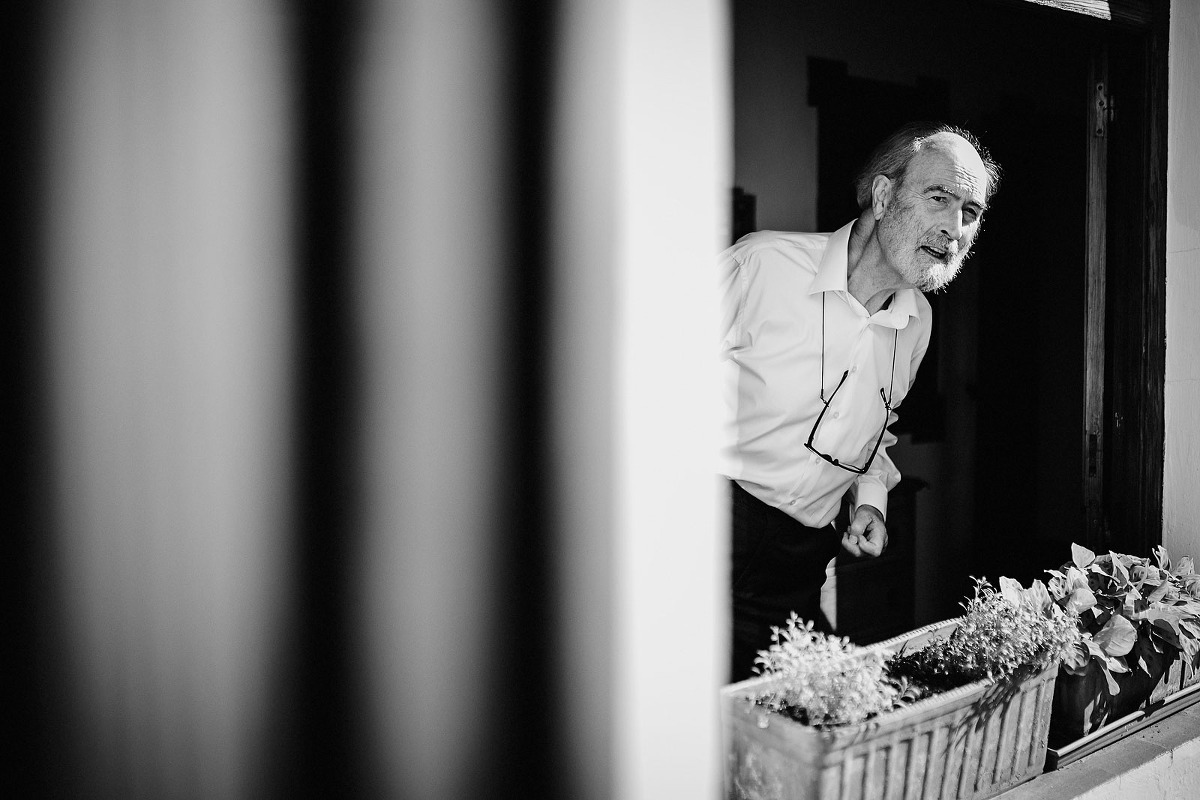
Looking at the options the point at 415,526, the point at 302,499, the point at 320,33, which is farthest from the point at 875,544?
the point at 320,33

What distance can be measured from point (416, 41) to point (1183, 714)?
7.32 feet

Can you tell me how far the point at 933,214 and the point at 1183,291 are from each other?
85 cm

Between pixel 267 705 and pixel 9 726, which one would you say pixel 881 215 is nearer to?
pixel 267 705

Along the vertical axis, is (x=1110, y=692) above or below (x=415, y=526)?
below

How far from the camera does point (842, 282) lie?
82.0 inches

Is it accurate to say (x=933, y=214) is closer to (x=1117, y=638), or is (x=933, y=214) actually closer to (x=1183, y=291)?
(x=1183, y=291)

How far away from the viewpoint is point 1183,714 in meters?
2.02

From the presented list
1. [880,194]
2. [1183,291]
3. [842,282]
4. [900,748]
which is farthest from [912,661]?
[1183,291]

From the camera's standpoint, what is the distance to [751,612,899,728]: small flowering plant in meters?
1.30

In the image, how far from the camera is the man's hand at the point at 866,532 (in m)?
2.11

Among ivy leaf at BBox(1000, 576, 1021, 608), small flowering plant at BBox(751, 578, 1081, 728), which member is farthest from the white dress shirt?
small flowering plant at BBox(751, 578, 1081, 728)

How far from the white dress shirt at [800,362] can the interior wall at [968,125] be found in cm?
166

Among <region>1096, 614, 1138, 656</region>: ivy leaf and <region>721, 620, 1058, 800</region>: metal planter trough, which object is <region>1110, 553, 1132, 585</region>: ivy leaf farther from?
<region>721, 620, 1058, 800</region>: metal planter trough

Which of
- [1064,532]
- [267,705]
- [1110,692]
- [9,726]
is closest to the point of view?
[9,726]
